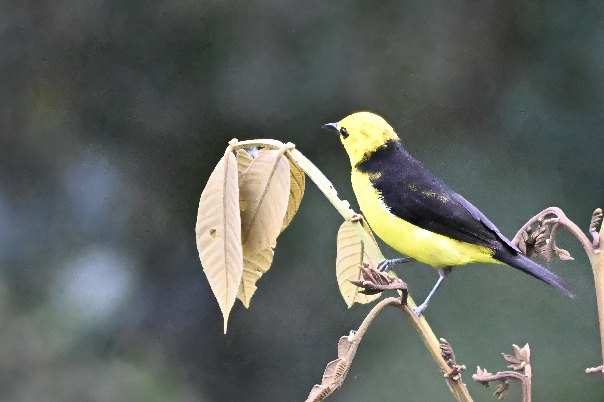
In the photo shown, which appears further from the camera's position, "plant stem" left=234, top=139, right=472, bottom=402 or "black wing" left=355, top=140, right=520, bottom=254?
"black wing" left=355, top=140, right=520, bottom=254

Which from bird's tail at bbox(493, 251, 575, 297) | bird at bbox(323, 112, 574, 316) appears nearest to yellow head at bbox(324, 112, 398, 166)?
bird at bbox(323, 112, 574, 316)

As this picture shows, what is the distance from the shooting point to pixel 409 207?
0.43 metres

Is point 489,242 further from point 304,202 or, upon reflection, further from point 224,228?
point 304,202

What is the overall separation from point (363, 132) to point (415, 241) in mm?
77

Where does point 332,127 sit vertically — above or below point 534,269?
above

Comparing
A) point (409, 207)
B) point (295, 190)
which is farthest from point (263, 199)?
point (409, 207)

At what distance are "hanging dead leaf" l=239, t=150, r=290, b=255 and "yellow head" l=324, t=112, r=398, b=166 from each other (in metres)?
0.09

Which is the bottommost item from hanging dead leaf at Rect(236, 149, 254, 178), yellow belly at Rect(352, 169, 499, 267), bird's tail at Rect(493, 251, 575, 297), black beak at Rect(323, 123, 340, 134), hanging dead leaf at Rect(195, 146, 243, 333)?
bird's tail at Rect(493, 251, 575, 297)

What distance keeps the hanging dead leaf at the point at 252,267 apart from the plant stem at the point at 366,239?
5cm

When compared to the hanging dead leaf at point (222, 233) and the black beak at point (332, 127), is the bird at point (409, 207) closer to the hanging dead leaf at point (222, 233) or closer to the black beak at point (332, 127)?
the black beak at point (332, 127)

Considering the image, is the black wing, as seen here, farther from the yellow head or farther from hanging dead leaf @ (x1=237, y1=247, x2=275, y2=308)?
hanging dead leaf @ (x1=237, y1=247, x2=275, y2=308)

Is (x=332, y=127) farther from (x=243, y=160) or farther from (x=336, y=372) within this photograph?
(x=336, y=372)

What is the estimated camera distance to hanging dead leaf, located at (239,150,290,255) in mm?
324

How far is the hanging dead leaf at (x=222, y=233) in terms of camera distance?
0.31 meters
